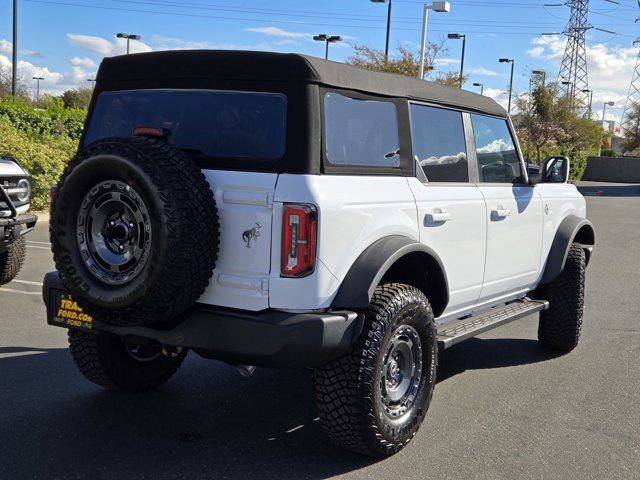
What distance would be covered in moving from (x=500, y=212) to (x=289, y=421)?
1958 mm

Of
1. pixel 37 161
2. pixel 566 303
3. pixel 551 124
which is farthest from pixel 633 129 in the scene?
pixel 566 303

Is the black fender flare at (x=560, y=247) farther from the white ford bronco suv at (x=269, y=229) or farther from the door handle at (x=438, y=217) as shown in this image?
the door handle at (x=438, y=217)

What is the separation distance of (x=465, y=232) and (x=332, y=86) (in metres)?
1.39

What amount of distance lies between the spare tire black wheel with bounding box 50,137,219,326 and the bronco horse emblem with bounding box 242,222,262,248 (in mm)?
130

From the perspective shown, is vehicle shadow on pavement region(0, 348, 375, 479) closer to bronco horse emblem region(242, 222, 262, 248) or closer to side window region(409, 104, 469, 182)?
bronco horse emblem region(242, 222, 262, 248)

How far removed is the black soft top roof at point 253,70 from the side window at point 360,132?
8cm

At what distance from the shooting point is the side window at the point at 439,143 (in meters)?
4.19

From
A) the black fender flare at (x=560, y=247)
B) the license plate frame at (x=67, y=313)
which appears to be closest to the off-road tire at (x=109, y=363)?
the license plate frame at (x=67, y=313)

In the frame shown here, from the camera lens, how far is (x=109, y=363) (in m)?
4.24

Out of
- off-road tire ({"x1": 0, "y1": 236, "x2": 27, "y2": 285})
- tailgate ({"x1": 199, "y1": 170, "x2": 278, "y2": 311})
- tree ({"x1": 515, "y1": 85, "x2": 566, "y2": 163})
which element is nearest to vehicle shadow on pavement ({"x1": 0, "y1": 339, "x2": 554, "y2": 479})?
tailgate ({"x1": 199, "y1": 170, "x2": 278, "y2": 311})

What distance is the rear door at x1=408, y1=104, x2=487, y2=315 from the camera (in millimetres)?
4082

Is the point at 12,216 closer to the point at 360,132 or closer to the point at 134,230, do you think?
the point at 134,230

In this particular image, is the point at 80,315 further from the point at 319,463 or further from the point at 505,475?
the point at 505,475

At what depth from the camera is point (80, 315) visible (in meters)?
3.72
